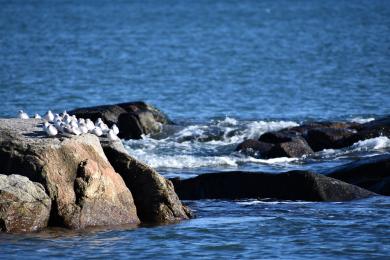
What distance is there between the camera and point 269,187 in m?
20.3

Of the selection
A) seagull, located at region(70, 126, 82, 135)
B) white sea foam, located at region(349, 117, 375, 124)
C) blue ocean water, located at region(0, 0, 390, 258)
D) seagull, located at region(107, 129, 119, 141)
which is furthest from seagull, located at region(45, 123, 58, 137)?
white sea foam, located at region(349, 117, 375, 124)

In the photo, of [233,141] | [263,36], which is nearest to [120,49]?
[263,36]

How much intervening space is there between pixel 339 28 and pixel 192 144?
192ft

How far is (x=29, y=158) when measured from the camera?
1684 cm

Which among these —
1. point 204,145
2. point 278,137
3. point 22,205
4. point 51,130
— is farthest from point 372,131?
point 22,205

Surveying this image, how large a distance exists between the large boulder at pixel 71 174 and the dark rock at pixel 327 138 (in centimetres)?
1127

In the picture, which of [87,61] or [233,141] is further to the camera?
[87,61]

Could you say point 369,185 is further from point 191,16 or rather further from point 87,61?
point 191,16

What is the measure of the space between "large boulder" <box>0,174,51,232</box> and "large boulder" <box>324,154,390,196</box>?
22.7 ft

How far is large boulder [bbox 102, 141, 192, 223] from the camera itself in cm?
1781

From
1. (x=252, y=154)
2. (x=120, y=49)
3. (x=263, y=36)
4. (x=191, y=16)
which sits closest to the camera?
(x=252, y=154)

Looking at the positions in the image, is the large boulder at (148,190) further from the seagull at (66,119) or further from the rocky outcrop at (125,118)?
the rocky outcrop at (125,118)

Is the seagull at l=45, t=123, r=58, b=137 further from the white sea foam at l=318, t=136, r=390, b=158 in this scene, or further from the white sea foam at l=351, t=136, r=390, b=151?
the white sea foam at l=351, t=136, r=390, b=151

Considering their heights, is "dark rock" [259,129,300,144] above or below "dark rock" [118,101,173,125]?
below
